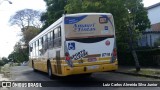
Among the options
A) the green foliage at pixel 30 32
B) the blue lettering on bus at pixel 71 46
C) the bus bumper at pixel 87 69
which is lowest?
the bus bumper at pixel 87 69

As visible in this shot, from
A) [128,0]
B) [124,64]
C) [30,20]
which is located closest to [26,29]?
[30,20]

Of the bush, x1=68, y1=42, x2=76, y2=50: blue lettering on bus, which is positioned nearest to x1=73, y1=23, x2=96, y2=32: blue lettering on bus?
x1=68, y1=42, x2=76, y2=50: blue lettering on bus

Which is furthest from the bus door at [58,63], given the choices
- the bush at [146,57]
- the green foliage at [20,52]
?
the green foliage at [20,52]

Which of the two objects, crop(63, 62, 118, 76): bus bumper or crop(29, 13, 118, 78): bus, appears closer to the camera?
crop(63, 62, 118, 76): bus bumper

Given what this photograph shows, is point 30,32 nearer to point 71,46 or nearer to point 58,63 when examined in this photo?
point 58,63

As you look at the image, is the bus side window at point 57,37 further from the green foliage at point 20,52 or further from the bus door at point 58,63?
the green foliage at point 20,52

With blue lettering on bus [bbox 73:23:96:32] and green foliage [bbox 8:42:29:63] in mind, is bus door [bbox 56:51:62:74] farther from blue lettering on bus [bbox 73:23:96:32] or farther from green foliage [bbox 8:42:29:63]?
green foliage [bbox 8:42:29:63]

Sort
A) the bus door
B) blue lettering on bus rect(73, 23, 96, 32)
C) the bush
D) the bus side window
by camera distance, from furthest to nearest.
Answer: the bush < the bus side window < the bus door < blue lettering on bus rect(73, 23, 96, 32)

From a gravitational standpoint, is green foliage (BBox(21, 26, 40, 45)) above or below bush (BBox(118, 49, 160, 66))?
above

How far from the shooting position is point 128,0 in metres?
22.0

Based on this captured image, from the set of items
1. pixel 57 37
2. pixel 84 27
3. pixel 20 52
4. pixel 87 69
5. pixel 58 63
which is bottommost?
pixel 87 69

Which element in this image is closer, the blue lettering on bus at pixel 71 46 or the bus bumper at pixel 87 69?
the bus bumper at pixel 87 69

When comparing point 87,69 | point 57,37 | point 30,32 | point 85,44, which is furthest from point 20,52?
point 87,69

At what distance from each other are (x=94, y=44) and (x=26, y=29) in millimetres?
65359
